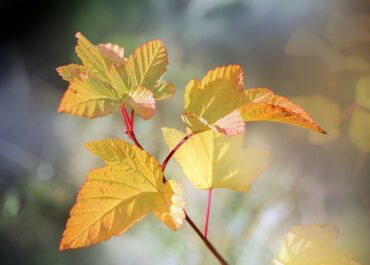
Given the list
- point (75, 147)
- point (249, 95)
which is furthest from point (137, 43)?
point (249, 95)

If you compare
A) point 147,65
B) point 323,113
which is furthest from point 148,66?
point 323,113

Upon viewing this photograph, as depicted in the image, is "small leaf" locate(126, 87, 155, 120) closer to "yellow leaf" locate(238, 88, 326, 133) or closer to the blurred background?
"yellow leaf" locate(238, 88, 326, 133)

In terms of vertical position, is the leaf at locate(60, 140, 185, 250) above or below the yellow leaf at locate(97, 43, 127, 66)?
below

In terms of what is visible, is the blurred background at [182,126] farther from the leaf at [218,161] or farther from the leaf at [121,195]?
the leaf at [121,195]

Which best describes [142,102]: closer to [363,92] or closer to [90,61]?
[90,61]

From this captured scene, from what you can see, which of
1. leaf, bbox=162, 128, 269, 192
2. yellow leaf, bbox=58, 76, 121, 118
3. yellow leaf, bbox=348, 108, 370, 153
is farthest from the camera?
yellow leaf, bbox=348, 108, 370, 153

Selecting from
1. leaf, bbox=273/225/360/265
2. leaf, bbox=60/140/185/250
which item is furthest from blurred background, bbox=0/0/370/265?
leaf, bbox=60/140/185/250

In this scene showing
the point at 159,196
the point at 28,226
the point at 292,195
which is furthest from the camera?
the point at 28,226

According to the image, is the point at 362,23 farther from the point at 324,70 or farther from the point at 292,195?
the point at 292,195
